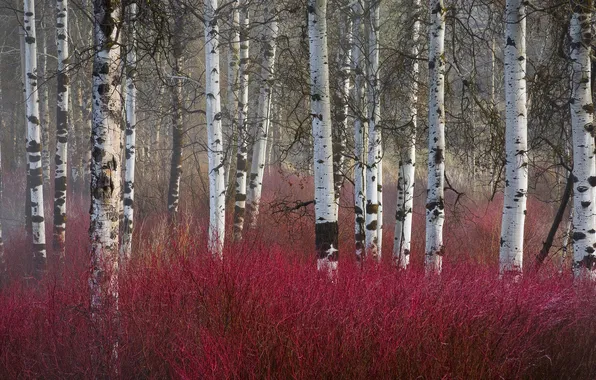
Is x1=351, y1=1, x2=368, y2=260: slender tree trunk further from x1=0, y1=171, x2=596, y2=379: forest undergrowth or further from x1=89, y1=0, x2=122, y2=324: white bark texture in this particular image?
x1=89, y1=0, x2=122, y2=324: white bark texture

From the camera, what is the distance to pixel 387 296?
6.00m

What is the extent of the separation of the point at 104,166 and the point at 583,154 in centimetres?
569

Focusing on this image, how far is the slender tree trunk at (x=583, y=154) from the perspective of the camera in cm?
773

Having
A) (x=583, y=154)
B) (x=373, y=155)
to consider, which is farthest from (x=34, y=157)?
(x=583, y=154)

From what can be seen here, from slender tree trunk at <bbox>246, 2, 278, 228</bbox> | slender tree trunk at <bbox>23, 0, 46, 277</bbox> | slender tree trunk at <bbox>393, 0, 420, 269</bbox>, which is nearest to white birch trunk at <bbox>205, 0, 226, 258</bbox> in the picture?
slender tree trunk at <bbox>246, 2, 278, 228</bbox>

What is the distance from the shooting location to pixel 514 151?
8.05m

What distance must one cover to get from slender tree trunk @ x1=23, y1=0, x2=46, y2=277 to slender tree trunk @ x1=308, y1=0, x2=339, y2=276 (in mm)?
6461

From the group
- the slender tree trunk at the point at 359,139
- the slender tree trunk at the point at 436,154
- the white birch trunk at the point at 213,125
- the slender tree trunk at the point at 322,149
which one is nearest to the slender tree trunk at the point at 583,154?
the slender tree trunk at the point at 436,154

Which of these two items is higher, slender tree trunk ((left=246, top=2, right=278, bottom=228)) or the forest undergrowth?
slender tree trunk ((left=246, top=2, right=278, bottom=228))

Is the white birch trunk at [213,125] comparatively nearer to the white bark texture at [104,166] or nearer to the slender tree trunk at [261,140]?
the slender tree trunk at [261,140]

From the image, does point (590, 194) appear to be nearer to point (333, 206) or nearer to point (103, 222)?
point (333, 206)

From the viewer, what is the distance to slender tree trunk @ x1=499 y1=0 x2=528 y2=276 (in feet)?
26.4

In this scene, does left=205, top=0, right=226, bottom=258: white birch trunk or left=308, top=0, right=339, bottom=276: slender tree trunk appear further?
left=205, top=0, right=226, bottom=258: white birch trunk

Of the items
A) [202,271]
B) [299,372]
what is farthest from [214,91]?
[299,372]
